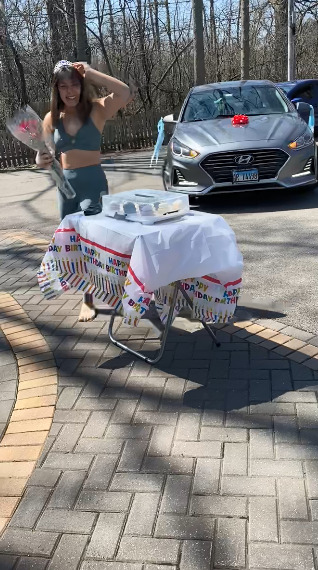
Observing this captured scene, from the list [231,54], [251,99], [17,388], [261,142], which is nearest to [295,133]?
[261,142]

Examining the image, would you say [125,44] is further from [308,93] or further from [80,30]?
Result: [308,93]

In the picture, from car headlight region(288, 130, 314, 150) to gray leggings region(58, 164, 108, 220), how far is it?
157 inches

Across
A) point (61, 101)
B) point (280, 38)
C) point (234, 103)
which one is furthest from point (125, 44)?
point (61, 101)

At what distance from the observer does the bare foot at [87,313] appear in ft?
14.6

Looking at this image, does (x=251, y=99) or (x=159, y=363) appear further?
(x=251, y=99)

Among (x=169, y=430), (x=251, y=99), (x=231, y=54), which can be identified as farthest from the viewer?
(x=231, y=54)

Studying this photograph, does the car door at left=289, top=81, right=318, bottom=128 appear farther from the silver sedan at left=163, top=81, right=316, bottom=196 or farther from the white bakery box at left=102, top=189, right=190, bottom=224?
the white bakery box at left=102, top=189, right=190, bottom=224

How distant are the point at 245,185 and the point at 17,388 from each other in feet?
16.0

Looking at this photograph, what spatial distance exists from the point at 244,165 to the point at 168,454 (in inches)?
211

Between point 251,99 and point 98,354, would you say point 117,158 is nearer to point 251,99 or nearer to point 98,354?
point 251,99

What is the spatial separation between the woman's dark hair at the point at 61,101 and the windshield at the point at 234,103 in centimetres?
485

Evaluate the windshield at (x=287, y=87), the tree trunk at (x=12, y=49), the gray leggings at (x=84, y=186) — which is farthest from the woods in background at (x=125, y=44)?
the gray leggings at (x=84, y=186)

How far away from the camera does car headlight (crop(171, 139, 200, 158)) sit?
297 inches

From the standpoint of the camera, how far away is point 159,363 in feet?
12.0
